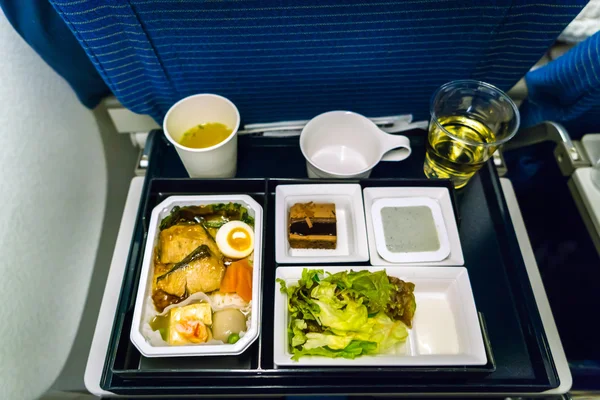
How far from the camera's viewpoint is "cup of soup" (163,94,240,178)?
1159 millimetres

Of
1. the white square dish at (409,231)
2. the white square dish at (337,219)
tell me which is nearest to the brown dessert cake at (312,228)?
the white square dish at (337,219)

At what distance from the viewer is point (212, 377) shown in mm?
950

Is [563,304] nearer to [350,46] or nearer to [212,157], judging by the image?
[350,46]

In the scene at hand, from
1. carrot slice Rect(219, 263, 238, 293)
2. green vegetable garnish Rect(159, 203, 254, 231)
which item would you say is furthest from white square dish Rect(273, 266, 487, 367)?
green vegetable garnish Rect(159, 203, 254, 231)

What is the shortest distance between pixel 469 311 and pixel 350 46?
0.72 meters

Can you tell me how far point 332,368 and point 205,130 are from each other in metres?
0.75

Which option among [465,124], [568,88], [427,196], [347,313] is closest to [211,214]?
[347,313]

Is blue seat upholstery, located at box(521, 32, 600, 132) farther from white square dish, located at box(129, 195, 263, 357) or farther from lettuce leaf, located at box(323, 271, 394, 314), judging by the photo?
white square dish, located at box(129, 195, 263, 357)

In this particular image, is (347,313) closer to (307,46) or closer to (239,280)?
(239,280)

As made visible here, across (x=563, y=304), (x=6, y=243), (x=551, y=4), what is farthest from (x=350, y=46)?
(x=563, y=304)

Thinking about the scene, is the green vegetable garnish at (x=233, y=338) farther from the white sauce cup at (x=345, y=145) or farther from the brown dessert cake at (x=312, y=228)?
the white sauce cup at (x=345, y=145)

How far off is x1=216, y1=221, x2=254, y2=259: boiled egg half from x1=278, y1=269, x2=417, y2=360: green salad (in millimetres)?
144

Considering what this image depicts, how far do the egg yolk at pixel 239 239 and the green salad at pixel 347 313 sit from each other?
0.50 feet

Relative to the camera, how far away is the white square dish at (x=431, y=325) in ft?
3.03
